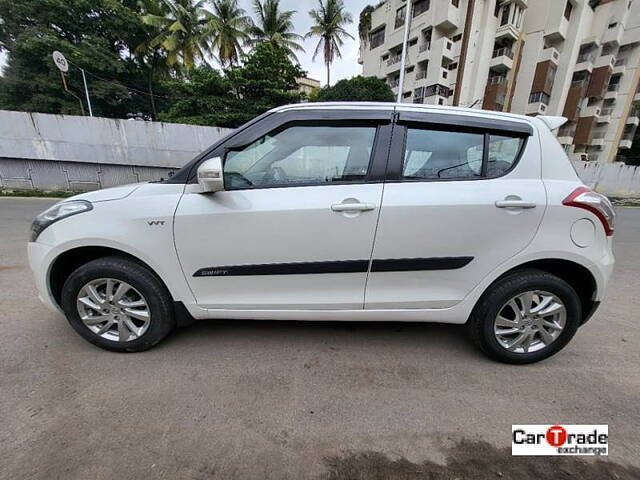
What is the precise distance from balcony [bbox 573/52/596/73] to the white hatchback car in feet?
113

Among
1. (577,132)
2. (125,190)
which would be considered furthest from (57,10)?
(577,132)

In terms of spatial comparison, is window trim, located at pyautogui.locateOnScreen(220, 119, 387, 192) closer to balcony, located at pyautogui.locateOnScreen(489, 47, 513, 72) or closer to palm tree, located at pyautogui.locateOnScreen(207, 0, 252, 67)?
palm tree, located at pyautogui.locateOnScreen(207, 0, 252, 67)

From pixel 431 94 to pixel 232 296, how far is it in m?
25.0

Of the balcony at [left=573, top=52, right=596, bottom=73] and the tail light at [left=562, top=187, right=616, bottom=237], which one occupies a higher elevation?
the balcony at [left=573, top=52, right=596, bottom=73]

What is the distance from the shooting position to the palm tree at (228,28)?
1870cm

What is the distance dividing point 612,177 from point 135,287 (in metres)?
26.7

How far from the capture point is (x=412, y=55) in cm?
2331

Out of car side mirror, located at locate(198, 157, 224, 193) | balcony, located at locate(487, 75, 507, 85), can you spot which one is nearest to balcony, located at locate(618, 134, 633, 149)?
balcony, located at locate(487, 75, 507, 85)

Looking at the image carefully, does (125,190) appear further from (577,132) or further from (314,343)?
(577,132)

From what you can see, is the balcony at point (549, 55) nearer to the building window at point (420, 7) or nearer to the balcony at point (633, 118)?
the building window at point (420, 7)

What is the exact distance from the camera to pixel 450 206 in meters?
1.81

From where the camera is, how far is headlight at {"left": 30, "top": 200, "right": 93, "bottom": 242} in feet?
6.39

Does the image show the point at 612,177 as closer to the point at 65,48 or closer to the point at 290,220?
the point at 290,220

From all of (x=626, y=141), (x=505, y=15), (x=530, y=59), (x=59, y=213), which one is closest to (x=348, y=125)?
(x=59, y=213)
